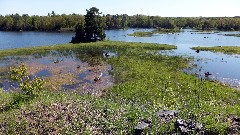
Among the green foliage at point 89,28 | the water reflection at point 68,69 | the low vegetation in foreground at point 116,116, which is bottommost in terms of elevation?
the water reflection at point 68,69

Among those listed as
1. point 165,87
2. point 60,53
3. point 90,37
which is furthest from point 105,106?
point 90,37

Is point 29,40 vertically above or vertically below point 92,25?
below

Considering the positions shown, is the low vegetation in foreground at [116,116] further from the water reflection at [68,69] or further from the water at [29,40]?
the water at [29,40]

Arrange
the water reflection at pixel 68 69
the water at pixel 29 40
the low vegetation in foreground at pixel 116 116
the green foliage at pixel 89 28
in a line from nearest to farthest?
the low vegetation in foreground at pixel 116 116
the water reflection at pixel 68 69
the green foliage at pixel 89 28
the water at pixel 29 40

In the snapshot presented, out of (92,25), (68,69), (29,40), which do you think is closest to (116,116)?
(68,69)

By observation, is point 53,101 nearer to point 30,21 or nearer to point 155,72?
point 155,72

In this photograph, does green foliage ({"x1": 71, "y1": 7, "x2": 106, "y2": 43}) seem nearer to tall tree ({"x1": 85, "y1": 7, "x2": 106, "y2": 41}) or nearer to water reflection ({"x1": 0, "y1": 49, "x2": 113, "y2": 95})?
tall tree ({"x1": 85, "y1": 7, "x2": 106, "y2": 41})

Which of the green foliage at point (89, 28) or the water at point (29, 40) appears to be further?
the water at point (29, 40)

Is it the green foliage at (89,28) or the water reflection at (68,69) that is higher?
the green foliage at (89,28)

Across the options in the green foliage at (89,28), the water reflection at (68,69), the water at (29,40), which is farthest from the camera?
the water at (29,40)

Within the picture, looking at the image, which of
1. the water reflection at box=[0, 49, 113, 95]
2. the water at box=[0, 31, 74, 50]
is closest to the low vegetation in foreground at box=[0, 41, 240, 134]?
the water reflection at box=[0, 49, 113, 95]

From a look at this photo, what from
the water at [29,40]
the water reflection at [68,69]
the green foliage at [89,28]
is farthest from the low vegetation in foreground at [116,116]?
the water at [29,40]

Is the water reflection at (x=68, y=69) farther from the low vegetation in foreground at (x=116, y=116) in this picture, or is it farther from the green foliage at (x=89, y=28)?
the green foliage at (x=89, y=28)

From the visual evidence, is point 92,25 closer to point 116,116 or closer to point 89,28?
point 89,28
